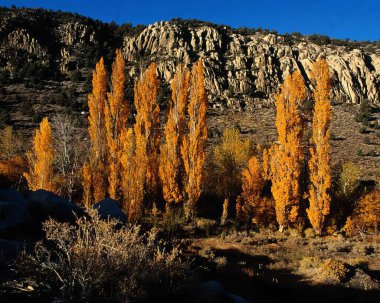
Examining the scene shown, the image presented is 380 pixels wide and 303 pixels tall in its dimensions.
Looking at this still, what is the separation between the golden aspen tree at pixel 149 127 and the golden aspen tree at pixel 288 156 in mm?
9214

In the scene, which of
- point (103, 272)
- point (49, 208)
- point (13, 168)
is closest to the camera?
point (103, 272)

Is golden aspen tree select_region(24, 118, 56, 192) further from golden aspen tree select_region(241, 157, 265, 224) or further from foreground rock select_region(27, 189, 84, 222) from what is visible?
foreground rock select_region(27, 189, 84, 222)

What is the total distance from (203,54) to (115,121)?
151 feet

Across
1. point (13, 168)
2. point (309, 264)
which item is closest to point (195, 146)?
point (309, 264)

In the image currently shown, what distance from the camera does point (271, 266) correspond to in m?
16.8

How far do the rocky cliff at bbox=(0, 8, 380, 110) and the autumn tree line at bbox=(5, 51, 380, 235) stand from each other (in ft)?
108

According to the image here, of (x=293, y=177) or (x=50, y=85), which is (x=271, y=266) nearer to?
(x=293, y=177)

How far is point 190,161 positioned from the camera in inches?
1030

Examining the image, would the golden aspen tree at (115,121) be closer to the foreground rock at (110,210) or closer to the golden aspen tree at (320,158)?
the foreground rock at (110,210)

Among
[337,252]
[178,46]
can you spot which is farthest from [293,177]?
[178,46]

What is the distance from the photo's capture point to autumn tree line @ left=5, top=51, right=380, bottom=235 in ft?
84.1

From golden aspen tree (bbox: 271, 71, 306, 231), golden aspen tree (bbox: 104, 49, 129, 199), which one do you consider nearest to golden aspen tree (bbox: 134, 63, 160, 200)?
golden aspen tree (bbox: 104, 49, 129, 199)

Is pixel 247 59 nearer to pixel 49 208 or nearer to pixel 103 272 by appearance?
pixel 49 208

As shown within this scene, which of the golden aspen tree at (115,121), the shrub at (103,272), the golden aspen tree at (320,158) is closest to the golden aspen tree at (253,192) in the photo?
the golden aspen tree at (320,158)
